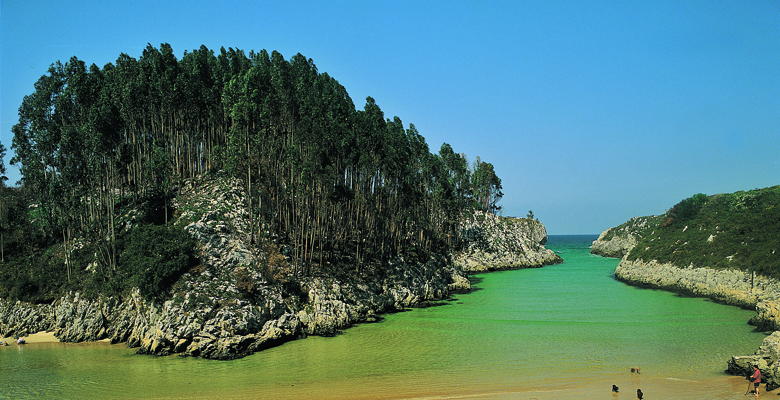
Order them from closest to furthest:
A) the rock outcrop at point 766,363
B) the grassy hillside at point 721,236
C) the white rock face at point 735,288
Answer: the rock outcrop at point 766,363 → the white rock face at point 735,288 → the grassy hillside at point 721,236

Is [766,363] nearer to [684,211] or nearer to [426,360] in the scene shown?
[426,360]

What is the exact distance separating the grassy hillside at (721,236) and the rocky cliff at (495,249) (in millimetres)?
26229

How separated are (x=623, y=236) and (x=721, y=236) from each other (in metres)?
97.8

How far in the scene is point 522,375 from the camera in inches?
1021

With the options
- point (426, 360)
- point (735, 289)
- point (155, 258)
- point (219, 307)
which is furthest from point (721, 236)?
point (155, 258)

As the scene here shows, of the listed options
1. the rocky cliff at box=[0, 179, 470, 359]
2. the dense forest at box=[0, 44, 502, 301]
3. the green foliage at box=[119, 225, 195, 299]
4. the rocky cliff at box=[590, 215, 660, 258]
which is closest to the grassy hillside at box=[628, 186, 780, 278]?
the dense forest at box=[0, 44, 502, 301]

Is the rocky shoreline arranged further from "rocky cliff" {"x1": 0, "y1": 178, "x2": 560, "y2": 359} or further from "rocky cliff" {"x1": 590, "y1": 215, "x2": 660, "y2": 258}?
"rocky cliff" {"x1": 590, "y1": 215, "x2": 660, "y2": 258}

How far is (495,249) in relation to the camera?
100500 millimetres

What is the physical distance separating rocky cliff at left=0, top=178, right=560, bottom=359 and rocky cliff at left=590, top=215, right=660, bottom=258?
11886cm

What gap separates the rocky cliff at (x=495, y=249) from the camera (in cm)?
9450

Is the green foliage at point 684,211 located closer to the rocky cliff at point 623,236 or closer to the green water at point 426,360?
the green water at point 426,360

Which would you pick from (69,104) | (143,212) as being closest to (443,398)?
(143,212)

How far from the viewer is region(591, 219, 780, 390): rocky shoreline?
2367 centimetres

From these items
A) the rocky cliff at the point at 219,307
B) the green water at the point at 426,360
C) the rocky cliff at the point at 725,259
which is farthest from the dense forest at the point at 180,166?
the rocky cliff at the point at 725,259
